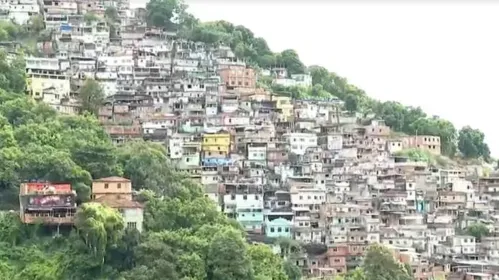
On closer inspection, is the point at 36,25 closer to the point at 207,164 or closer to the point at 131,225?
the point at 207,164


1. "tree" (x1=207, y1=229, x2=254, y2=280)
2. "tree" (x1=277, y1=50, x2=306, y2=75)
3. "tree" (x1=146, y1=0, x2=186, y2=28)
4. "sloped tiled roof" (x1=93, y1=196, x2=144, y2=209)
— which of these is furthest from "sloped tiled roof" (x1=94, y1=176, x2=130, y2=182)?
"tree" (x1=277, y1=50, x2=306, y2=75)

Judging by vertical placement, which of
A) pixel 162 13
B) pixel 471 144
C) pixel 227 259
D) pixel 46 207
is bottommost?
pixel 227 259

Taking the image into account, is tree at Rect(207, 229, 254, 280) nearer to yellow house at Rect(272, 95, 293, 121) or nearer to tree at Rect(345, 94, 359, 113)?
yellow house at Rect(272, 95, 293, 121)

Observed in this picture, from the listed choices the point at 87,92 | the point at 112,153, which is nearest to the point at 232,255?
the point at 112,153

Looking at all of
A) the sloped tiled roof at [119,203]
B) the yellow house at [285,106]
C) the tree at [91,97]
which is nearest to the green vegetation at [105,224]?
the sloped tiled roof at [119,203]

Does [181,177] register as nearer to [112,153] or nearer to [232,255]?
[112,153]

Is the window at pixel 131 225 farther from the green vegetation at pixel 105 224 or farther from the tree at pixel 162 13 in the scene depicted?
the tree at pixel 162 13

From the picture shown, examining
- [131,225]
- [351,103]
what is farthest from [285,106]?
[131,225]
